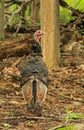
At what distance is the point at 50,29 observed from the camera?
11.6m

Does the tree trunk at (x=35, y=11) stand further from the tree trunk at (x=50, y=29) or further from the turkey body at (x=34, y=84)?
the turkey body at (x=34, y=84)

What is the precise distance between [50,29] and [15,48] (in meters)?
1.53

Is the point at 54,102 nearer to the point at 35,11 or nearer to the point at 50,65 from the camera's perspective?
the point at 50,65

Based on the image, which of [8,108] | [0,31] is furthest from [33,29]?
[8,108]

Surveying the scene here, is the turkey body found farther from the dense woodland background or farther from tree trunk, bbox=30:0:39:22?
tree trunk, bbox=30:0:39:22

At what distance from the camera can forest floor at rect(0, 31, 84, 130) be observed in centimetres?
670

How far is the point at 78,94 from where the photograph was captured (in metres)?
9.34

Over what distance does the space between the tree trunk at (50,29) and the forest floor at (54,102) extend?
0.39 metres

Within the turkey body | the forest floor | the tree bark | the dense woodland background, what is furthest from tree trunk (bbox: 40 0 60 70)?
the turkey body

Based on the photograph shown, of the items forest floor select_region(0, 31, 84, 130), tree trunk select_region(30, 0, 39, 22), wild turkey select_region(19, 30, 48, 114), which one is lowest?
forest floor select_region(0, 31, 84, 130)

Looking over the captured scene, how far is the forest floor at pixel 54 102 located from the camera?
6703 millimetres

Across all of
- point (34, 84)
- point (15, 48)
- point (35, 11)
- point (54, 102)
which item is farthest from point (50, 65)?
point (34, 84)

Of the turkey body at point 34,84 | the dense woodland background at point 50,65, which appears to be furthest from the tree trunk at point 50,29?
the turkey body at point 34,84

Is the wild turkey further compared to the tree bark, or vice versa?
the tree bark
